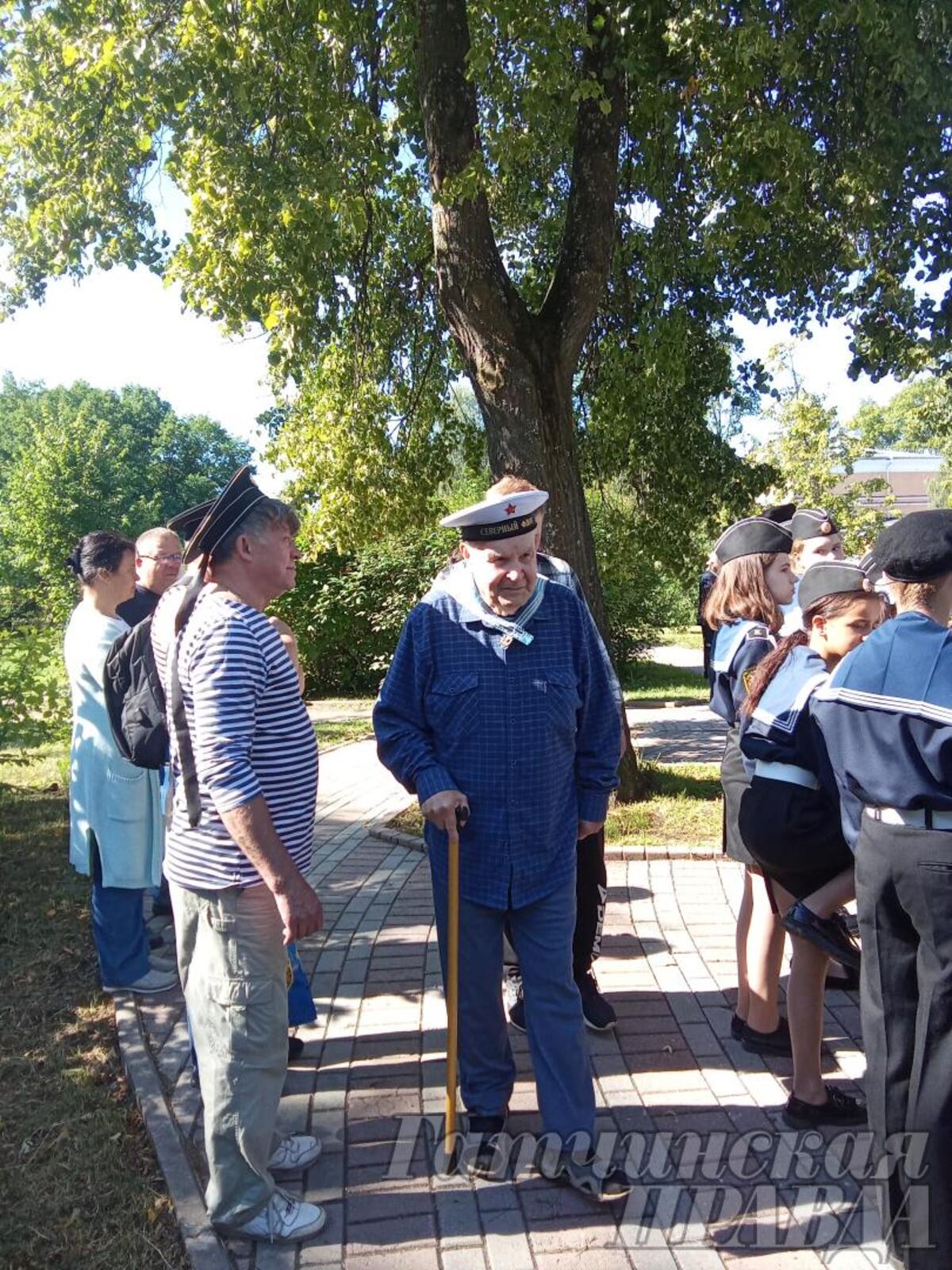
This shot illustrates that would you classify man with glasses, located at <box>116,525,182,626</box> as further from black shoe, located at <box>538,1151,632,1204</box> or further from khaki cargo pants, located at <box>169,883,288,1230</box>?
black shoe, located at <box>538,1151,632,1204</box>

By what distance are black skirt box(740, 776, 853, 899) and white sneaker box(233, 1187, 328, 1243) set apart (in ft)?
5.73

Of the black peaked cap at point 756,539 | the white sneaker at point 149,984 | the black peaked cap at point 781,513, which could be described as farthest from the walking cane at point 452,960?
the black peaked cap at point 781,513

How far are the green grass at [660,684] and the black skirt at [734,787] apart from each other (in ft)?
39.5

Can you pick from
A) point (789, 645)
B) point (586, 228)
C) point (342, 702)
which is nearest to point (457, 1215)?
point (789, 645)

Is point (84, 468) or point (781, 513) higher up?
point (84, 468)

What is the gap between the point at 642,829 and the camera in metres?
7.30

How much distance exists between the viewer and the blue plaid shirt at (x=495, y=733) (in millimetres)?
3229

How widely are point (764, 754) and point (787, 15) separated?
6258 millimetres

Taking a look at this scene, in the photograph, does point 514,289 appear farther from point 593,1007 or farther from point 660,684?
point 660,684

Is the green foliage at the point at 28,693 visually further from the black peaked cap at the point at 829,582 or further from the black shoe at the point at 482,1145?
the black peaked cap at the point at 829,582

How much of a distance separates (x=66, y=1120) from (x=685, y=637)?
3360cm

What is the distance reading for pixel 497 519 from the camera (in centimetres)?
320

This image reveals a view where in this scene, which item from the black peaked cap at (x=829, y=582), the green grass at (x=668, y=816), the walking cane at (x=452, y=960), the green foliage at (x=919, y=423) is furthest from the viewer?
the green foliage at (x=919, y=423)

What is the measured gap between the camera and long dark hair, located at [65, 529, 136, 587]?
486cm
